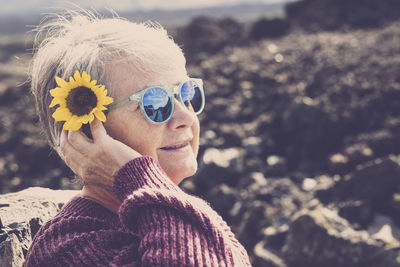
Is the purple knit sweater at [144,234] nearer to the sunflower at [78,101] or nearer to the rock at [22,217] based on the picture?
the sunflower at [78,101]

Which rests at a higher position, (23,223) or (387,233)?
(23,223)

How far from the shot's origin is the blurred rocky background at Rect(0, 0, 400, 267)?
3.93 metres

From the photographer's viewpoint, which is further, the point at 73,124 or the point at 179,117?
the point at 179,117

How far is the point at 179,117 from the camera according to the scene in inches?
87.4

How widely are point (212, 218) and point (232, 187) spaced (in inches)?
152

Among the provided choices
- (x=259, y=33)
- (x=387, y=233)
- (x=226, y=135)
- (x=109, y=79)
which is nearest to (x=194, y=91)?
(x=109, y=79)

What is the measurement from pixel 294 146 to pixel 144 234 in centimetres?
488

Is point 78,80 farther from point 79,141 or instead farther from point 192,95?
point 192,95

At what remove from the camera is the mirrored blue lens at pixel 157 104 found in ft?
6.89

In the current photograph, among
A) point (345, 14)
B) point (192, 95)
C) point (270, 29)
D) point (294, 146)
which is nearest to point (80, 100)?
point (192, 95)

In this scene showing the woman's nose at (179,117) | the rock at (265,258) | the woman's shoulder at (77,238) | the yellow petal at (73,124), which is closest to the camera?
the woman's shoulder at (77,238)

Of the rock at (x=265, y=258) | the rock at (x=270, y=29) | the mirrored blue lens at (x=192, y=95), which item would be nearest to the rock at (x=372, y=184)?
the rock at (x=265, y=258)

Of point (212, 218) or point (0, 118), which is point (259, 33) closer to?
point (0, 118)

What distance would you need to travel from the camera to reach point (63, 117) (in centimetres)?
197
